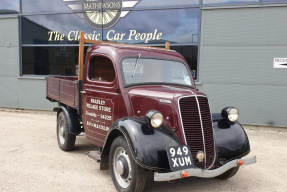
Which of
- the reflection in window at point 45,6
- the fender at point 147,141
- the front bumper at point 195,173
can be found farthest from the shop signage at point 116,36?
the front bumper at point 195,173

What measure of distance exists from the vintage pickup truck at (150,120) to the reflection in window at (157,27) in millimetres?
4679

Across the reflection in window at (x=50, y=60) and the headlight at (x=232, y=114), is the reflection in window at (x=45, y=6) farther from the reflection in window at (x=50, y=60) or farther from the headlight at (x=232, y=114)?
the headlight at (x=232, y=114)

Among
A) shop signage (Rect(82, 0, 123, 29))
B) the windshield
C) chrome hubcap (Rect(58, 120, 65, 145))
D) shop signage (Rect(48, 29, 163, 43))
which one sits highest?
shop signage (Rect(82, 0, 123, 29))

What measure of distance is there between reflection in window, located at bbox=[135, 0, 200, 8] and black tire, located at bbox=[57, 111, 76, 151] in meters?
5.44

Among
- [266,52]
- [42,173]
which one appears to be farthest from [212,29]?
[42,173]

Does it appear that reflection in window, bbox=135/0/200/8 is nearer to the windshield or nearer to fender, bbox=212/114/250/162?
the windshield

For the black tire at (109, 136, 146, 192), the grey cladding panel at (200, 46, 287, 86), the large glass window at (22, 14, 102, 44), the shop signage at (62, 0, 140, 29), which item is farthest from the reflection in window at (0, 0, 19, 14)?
the black tire at (109, 136, 146, 192)

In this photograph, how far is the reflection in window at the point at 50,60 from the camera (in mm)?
10602

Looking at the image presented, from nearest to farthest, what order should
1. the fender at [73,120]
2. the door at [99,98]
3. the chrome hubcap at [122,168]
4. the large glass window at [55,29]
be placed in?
the chrome hubcap at [122,168] → the door at [99,98] → the fender at [73,120] → the large glass window at [55,29]

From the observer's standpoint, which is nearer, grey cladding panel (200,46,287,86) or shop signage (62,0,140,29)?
grey cladding panel (200,46,287,86)

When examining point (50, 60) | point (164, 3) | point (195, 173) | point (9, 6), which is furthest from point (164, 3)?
point (195, 173)

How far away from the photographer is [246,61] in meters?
8.61

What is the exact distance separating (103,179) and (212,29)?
633 centimetres

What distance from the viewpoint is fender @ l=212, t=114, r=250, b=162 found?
12.9 ft
